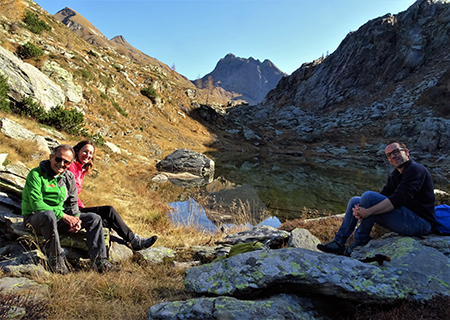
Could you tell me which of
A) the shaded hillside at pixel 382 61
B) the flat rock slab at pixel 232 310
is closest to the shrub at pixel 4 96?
the flat rock slab at pixel 232 310

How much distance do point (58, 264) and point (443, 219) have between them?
6.68 meters

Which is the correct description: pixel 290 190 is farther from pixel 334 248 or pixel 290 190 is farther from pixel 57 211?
pixel 57 211

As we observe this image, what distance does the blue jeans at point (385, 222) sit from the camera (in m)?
3.70

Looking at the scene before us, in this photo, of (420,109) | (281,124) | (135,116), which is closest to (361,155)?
(420,109)

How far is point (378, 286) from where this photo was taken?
2.39 m

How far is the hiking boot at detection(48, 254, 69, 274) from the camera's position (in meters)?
3.67

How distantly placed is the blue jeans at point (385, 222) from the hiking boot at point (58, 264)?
16.4 ft

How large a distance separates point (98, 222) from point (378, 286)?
15.4 ft

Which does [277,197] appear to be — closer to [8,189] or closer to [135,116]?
[8,189]

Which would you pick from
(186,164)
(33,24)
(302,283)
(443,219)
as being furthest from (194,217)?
(33,24)

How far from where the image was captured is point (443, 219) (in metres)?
3.81

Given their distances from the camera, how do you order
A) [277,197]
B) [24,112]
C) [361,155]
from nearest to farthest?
[24,112], [277,197], [361,155]

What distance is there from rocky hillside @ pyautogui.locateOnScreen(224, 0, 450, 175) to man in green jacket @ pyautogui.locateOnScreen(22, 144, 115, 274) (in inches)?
1507

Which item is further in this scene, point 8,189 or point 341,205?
point 341,205
